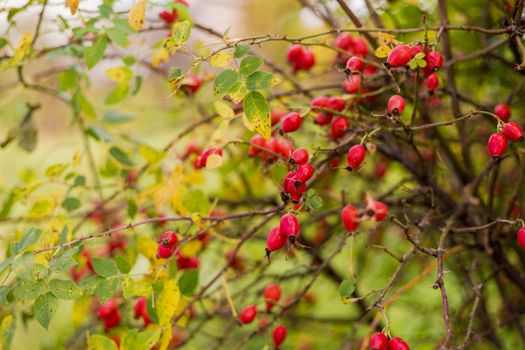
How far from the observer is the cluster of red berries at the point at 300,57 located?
51.8 inches

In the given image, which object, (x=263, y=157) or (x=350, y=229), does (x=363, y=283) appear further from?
(x=350, y=229)

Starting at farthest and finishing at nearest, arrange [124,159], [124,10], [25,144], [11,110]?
1. [11,110]
2. [25,144]
3. [124,159]
4. [124,10]

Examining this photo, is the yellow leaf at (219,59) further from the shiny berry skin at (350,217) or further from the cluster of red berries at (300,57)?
the cluster of red berries at (300,57)

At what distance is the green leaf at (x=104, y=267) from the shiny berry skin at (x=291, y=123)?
13.9 inches

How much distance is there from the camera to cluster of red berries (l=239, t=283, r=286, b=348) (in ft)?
3.44

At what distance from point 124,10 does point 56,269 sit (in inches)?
21.0

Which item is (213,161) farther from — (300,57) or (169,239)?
(300,57)

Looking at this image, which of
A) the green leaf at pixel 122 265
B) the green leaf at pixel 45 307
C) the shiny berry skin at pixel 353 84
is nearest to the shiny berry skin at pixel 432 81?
the shiny berry skin at pixel 353 84

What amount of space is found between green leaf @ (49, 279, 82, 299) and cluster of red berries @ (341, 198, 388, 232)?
0.41 m

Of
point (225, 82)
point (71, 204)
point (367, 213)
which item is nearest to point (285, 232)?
point (367, 213)

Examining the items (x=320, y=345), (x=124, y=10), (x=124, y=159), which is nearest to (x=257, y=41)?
(x=124, y=10)

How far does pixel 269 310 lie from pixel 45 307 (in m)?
0.46

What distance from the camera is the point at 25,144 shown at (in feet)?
4.61

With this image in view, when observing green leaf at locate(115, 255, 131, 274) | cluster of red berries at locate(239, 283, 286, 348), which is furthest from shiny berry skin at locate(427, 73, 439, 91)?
green leaf at locate(115, 255, 131, 274)
